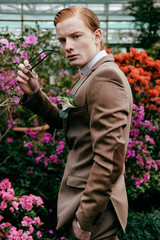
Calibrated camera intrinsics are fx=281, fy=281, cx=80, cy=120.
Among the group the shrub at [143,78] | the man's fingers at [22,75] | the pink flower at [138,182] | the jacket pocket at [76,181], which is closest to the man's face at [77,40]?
the man's fingers at [22,75]

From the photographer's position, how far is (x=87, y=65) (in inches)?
57.4

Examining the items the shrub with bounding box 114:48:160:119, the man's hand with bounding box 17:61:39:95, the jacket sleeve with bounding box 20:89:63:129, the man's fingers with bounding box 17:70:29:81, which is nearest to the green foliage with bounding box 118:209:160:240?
the jacket sleeve with bounding box 20:89:63:129

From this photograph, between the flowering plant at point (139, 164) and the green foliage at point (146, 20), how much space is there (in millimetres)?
8069

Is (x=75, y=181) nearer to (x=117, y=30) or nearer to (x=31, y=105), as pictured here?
(x=31, y=105)

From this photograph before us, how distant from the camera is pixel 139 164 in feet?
10.9

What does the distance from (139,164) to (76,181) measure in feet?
6.78

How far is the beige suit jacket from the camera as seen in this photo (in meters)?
1.18

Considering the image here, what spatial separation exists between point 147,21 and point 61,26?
10.4m

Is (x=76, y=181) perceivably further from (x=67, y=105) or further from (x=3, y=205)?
(x=3, y=205)

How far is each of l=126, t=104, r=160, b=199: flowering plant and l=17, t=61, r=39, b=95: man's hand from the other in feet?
6.14

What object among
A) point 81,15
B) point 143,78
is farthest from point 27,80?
point 143,78

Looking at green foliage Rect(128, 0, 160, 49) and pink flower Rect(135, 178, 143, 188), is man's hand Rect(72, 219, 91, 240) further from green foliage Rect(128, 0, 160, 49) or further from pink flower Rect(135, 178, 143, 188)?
green foliage Rect(128, 0, 160, 49)

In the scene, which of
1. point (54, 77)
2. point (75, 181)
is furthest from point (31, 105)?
point (54, 77)

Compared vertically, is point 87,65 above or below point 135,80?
above
